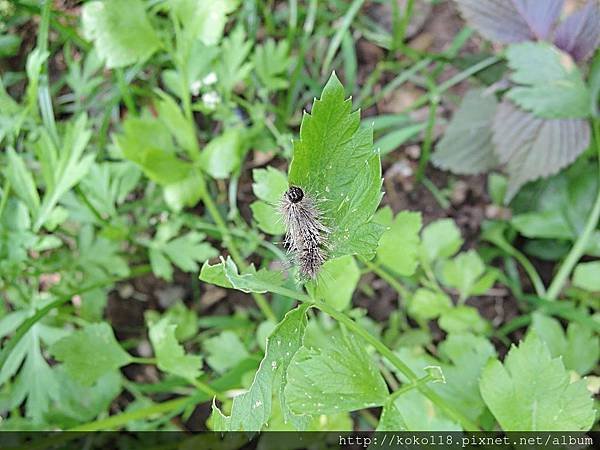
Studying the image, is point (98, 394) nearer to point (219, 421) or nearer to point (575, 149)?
point (219, 421)

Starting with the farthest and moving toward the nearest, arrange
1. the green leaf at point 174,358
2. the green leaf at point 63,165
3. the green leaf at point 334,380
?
1. the green leaf at point 63,165
2. the green leaf at point 174,358
3. the green leaf at point 334,380

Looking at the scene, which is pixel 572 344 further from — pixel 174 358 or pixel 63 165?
pixel 63 165

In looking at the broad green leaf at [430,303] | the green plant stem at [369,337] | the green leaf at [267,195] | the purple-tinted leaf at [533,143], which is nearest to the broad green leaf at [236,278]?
the green plant stem at [369,337]

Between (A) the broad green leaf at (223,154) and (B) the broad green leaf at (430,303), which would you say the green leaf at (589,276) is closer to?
(B) the broad green leaf at (430,303)

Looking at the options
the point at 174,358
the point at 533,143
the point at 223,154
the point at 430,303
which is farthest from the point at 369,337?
the point at 533,143

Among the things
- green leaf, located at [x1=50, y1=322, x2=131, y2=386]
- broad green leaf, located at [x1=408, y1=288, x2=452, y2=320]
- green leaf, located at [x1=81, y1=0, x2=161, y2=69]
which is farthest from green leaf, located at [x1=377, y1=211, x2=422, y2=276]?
green leaf, located at [x1=81, y1=0, x2=161, y2=69]

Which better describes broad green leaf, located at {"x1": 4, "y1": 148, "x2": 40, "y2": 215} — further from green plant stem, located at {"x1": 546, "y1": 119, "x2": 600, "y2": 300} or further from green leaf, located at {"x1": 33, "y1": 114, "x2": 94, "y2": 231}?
green plant stem, located at {"x1": 546, "y1": 119, "x2": 600, "y2": 300}
